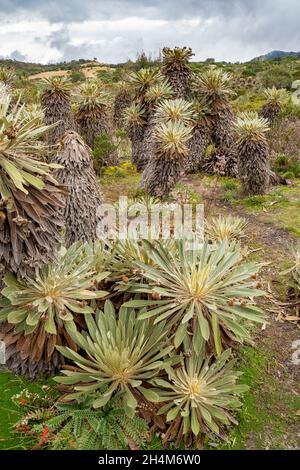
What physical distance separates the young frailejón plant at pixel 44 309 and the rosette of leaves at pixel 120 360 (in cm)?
18

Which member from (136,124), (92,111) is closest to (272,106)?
(136,124)

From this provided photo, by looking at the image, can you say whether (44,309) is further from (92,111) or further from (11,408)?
(92,111)

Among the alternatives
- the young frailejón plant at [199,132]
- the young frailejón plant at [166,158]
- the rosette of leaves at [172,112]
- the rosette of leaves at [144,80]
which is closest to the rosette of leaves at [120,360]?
the young frailejón plant at [166,158]

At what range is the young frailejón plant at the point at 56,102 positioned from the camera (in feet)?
33.0

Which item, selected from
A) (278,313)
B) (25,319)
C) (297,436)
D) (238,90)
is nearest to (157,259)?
(25,319)

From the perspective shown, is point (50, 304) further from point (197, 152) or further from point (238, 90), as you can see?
point (238, 90)

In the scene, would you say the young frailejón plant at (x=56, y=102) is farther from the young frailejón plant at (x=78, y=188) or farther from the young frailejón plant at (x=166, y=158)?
the young frailejón plant at (x=78, y=188)

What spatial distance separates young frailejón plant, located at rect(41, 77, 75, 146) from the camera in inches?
396

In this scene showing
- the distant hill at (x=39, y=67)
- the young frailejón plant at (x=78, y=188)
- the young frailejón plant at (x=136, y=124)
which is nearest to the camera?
the young frailejón plant at (x=78, y=188)

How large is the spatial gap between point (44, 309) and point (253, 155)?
7.27 m

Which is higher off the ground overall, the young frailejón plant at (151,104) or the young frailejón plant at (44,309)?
the young frailejón plant at (151,104)

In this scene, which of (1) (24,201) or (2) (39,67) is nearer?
(1) (24,201)

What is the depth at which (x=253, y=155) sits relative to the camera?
30.9 feet

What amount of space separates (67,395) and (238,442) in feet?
4.50
